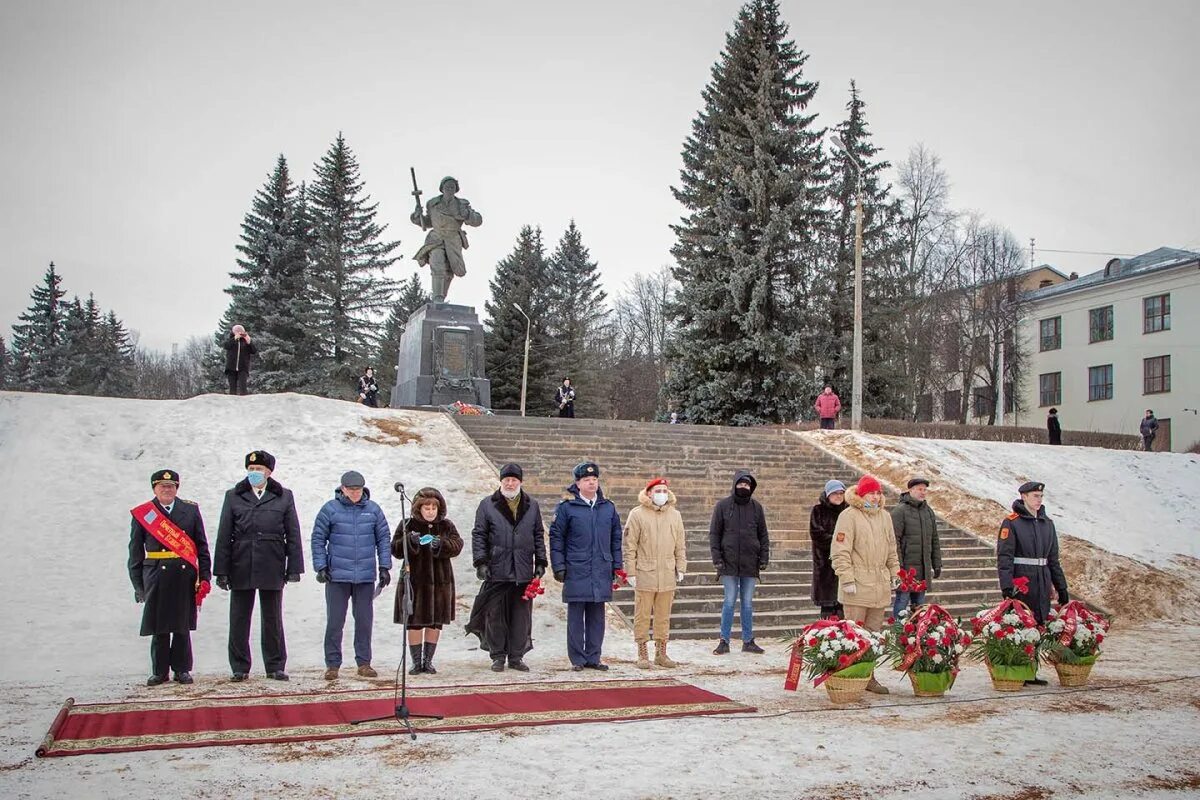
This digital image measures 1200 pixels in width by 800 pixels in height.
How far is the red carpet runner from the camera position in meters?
5.34

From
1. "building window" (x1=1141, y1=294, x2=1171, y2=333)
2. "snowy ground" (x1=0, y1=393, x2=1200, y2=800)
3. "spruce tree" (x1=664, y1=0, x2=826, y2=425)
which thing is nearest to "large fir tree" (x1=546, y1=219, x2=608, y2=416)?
"spruce tree" (x1=664, y1=0, x2=826, y2=425)

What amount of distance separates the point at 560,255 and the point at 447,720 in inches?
1914

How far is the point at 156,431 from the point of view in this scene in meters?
14.6

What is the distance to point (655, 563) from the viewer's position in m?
8.63

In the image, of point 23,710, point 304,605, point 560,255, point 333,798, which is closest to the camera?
point 333,798

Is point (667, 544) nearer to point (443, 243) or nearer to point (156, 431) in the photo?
point (156, 431)

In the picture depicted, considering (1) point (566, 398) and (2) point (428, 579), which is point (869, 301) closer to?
(1) point (566, 398)

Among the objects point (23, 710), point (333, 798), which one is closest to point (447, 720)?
point (333, 798)

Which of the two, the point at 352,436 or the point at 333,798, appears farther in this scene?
the point at 352,436

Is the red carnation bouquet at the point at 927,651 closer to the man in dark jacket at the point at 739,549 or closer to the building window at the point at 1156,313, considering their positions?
the man in dark jacket at the point at 739,549

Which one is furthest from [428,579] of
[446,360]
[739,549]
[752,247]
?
[752,247]

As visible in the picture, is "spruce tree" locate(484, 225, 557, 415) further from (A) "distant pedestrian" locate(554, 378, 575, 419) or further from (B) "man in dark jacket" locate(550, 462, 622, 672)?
(B) "man in dark jacket" locate(550, 462, 622, 672)

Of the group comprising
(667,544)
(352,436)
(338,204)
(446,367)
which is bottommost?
(667,544)

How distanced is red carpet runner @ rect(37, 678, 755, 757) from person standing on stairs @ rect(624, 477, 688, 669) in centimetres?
117
